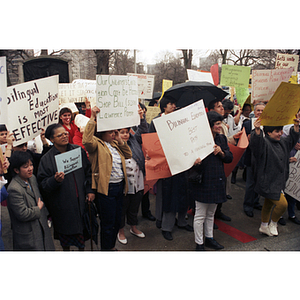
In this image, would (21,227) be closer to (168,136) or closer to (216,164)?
(168,136)

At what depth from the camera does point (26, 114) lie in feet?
9.56

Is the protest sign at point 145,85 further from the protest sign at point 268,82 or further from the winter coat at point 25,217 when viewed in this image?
the winter coat at point 25,217

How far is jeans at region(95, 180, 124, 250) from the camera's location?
9.71 ft

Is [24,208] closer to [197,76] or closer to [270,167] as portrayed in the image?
[270,167]

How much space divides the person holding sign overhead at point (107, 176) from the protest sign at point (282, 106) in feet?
6.56

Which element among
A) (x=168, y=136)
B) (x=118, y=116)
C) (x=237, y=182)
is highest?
(x=118, y=116)

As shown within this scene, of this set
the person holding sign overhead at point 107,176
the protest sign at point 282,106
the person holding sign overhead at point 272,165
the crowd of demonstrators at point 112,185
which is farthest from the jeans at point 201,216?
the protest sign at point 282,106

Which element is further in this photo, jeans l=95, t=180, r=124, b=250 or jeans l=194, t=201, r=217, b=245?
jeans l=194, t=201, r=217, b=245

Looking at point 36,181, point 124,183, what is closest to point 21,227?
point 36,181

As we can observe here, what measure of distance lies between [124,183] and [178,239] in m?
1.32

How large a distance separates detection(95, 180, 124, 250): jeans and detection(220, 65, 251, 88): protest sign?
13.6 ft

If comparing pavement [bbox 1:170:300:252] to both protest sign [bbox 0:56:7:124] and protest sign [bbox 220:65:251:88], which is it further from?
protest sign [bbox 220:65:251:88]

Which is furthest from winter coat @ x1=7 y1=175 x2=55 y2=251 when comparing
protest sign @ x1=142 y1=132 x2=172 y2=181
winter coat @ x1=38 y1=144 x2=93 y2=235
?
protest sign @ x1=142 y1=132 x2=172 y2=181

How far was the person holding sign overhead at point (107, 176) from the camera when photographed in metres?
2.88
